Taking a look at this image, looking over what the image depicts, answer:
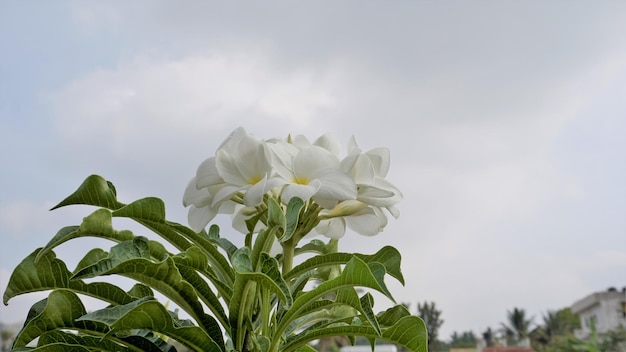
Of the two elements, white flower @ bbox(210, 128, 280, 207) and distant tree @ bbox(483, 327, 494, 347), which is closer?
white flower @ bbox(210, 128, 280, 207)

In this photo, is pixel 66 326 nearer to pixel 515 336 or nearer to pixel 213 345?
pixel 213 345

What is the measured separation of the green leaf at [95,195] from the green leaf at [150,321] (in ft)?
0.40

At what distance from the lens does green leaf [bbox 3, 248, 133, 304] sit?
636 millimetres

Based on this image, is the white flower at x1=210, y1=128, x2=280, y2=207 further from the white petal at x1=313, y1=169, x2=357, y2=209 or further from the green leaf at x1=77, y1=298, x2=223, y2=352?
the green leaf at x1=77, y1=298, x2=223, y2=352

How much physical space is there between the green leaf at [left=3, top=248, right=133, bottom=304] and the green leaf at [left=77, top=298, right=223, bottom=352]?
0.09m

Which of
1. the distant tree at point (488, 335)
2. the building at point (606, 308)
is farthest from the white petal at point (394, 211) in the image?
the distant tree at point (488, 335)

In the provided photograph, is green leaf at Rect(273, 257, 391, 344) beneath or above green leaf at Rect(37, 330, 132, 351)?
above

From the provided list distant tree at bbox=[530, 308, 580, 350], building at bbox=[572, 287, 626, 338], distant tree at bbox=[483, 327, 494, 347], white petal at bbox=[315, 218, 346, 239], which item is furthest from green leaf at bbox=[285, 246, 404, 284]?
distant tree at bbox=[483, 327, 494, 347]

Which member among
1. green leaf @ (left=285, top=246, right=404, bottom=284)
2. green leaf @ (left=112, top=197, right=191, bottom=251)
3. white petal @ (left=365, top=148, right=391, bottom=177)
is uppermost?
white petal @ (left=365, top=148, right=391, bottom=177)

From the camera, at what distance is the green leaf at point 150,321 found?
0.54 m

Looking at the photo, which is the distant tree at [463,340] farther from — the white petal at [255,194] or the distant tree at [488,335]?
the white petal at [255,194]

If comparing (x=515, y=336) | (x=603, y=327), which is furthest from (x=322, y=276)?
(x=515, y=336)

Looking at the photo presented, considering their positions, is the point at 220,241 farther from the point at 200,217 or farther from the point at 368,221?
the point at 368,221

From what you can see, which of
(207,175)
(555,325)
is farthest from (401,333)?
(555,325)
